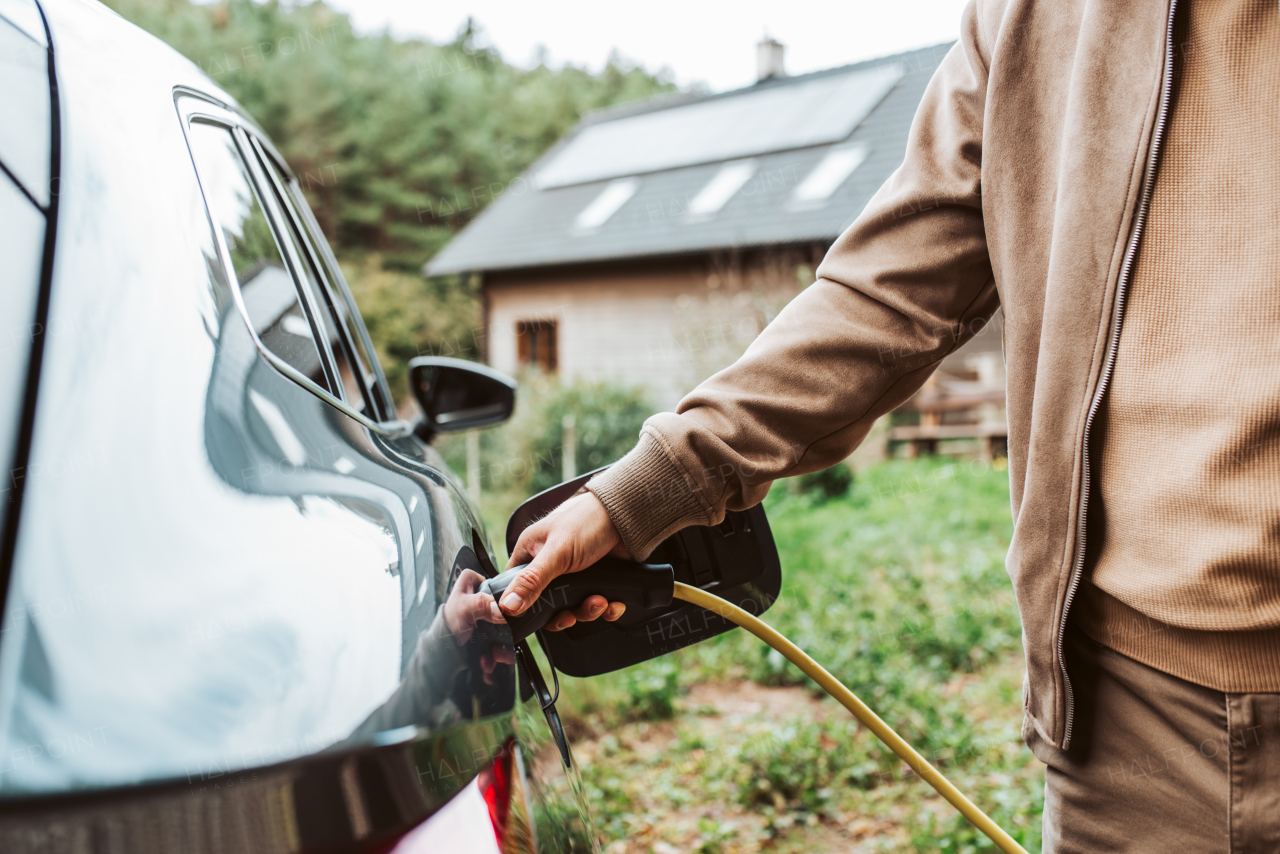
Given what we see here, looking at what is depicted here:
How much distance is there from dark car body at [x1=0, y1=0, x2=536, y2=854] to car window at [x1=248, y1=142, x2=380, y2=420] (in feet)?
2.70

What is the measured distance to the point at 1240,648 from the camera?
3.60 feet

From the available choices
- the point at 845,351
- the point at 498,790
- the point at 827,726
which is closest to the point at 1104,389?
the point at 845,351

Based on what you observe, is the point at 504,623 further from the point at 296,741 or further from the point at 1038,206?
the point at 1038,206

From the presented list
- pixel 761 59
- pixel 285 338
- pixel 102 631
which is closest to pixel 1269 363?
pixel 102 631

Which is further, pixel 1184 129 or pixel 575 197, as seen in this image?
pixel 575 197

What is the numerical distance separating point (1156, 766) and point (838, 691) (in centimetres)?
52

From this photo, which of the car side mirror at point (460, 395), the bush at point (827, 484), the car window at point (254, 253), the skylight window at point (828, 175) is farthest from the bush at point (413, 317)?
the car window at point (254, 253)

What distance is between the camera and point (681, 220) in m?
16.8

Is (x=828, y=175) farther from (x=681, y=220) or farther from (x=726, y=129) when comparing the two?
(x=726, y=129)

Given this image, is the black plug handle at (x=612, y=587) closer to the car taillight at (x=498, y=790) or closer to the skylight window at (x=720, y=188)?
the car taillight at (x=498, y=790)

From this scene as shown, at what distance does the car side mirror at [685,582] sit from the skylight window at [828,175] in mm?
14177

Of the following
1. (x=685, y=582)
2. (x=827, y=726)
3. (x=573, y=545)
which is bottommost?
(x=827, y=726)

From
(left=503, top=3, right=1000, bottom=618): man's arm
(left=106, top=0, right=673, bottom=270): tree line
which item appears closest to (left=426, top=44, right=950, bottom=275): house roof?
(left=106, top=0, right=673, bottom=270): tree line

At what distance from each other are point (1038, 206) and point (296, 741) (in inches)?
43.5
